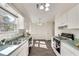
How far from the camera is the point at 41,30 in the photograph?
1593mm

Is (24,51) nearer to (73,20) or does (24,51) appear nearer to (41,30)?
(41,30)

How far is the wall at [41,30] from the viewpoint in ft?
5.16

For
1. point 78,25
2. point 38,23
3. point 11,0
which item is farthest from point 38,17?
point 78,25

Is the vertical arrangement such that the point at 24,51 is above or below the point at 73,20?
below

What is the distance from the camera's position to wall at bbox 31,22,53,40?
1.57 metres

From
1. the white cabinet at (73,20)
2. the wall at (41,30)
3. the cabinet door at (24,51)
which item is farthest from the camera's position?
the white cabinet at (73,20)

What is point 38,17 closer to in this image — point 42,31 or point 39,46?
point 42,31

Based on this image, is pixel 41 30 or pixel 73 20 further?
pixel 73 20

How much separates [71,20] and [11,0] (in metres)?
1.49

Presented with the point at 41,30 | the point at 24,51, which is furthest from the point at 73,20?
the point at 24,51

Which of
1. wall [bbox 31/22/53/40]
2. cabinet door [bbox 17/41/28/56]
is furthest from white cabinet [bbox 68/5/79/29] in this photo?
cabinet door [bbox 17/41/28/56]

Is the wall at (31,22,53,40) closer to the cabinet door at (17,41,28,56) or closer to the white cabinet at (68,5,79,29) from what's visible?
the cabinet door at (17,41,28,56)

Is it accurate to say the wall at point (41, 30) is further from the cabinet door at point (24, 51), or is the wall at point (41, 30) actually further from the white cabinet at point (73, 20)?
the white cabinet at point (73, 20)

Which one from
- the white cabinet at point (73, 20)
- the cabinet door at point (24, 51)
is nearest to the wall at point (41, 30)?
the cabinet door at point (24, 51)
